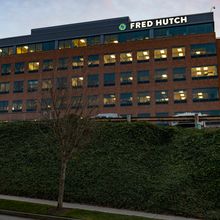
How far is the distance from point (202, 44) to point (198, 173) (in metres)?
43.0

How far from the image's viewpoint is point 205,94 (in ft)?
172

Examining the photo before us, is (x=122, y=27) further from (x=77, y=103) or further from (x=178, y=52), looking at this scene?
(x=77, y=103)

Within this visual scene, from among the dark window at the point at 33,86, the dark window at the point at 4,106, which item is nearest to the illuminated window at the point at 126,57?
the dark window at the point at 33,86

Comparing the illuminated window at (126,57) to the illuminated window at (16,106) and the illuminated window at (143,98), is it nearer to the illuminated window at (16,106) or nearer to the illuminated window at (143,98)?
the illuminated window at (143,98)

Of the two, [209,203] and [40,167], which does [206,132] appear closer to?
[209,203]

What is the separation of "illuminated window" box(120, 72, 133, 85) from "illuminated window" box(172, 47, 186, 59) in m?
8.50

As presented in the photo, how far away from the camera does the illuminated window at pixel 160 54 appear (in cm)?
5619

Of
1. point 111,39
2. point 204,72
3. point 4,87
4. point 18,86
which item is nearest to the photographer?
point 204,72

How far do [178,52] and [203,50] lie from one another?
427 centimetres

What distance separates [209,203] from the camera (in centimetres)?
1417

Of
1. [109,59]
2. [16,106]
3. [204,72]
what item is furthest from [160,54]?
[16,106]

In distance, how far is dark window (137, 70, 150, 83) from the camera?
55.9 metres

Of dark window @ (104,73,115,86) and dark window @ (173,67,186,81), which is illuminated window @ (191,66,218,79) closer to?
dark window @ (173,67,186,81)

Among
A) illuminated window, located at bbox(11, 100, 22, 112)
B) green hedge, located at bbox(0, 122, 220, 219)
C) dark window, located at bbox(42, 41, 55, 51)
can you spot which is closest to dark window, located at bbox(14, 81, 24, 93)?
illuminated window, located at bbox(11, 100, 22, 112)
